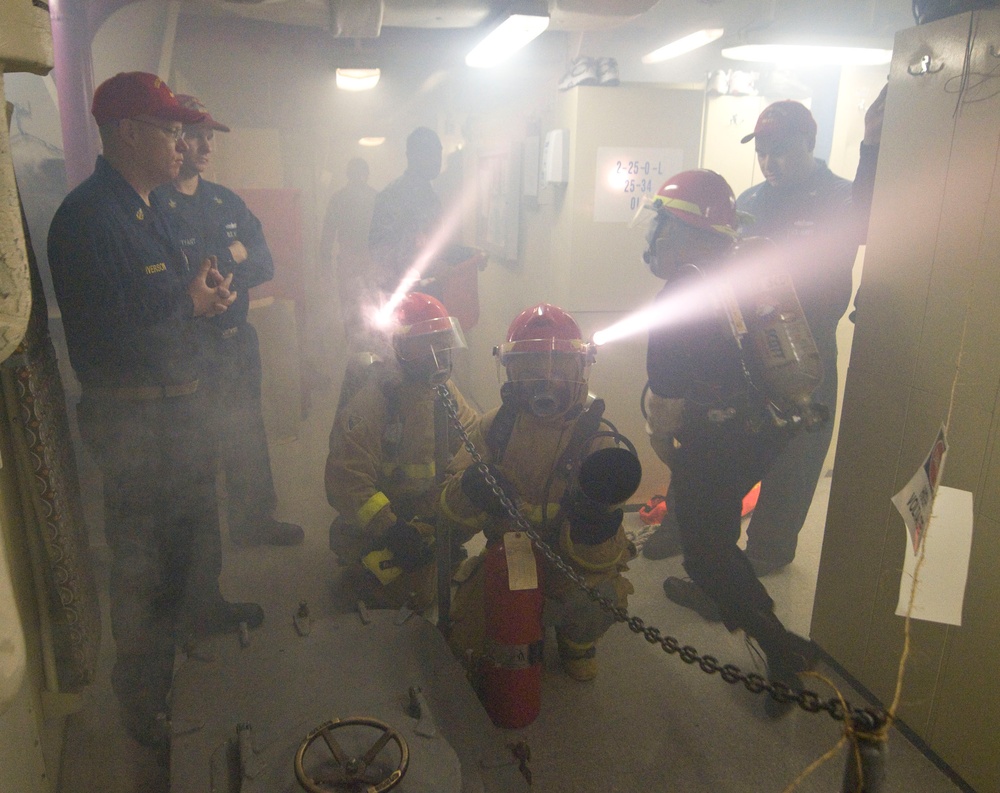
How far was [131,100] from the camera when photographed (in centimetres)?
210

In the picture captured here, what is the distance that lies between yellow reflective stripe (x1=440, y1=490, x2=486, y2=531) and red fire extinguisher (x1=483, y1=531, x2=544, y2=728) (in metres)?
0.11

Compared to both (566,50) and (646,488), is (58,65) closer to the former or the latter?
(566,50)

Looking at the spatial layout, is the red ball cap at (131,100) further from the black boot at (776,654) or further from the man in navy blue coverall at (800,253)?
the black boot at (776,654)

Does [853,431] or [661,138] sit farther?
[661,138]

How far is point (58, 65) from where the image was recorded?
2523 millimetres

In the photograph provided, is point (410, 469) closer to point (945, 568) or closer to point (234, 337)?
point (234, 337)

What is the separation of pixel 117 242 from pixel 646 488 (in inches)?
109

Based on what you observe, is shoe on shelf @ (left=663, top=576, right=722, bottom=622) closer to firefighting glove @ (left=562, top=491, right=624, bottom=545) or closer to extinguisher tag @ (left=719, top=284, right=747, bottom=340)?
firefighting glove @ (left=562, top=491, right=624, bottom=545)

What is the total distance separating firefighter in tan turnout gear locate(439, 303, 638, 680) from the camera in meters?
2.23

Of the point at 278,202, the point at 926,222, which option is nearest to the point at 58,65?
the point at 278,202

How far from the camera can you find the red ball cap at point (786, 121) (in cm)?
307

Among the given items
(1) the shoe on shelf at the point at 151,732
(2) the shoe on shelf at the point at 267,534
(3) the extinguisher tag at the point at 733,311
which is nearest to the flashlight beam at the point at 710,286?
(3) the extinguisher tag at the point at 733,311

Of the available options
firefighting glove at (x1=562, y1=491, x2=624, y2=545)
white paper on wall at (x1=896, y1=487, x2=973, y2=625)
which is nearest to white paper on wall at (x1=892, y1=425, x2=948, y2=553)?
white paper on wall at (x1=896, y1=487, x2=973, y2=625)

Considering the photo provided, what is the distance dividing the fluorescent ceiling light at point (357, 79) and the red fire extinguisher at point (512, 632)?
2211 millimetres
